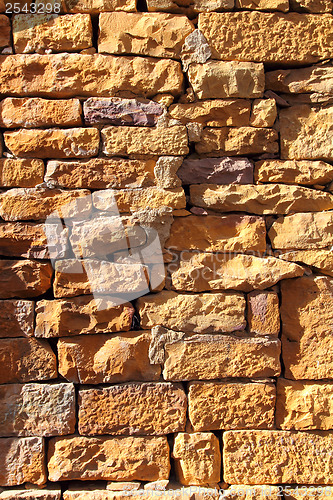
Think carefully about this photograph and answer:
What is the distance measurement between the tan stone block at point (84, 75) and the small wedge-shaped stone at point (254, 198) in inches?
23.5

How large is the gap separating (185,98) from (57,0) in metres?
0.88

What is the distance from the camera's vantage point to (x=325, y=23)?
2318mm

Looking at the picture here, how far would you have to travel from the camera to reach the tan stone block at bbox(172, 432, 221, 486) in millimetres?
2141

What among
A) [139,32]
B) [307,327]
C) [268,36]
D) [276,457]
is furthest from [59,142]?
[276,457]

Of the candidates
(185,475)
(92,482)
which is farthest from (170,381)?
(92,482)

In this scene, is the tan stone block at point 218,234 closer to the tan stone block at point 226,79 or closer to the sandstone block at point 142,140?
the sandstone block at point 142,140

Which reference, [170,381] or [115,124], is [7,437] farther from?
[115,124]

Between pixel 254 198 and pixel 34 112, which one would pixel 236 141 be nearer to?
pixel 254 198

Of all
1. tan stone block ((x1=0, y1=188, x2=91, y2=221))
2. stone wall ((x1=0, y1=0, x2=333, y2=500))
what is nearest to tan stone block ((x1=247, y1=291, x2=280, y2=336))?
stone wall ((x1=0, y1=0, x2=333, y2=500))

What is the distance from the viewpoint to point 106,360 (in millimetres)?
2180

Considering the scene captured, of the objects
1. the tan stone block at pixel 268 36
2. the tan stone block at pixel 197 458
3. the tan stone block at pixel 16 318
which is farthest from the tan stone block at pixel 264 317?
the tan stone block at pixel 268 36

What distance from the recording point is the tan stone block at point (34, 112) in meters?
2.27

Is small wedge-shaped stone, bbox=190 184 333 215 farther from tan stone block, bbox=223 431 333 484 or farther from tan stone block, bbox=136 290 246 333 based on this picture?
tan stone block, bbox=223 431 333 484

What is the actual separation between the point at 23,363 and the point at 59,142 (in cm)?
119
